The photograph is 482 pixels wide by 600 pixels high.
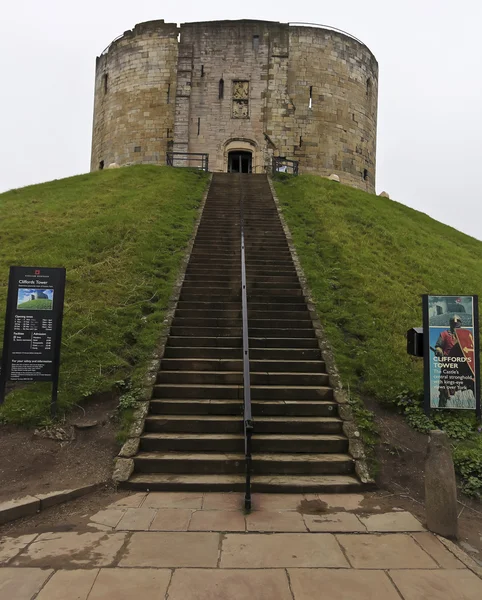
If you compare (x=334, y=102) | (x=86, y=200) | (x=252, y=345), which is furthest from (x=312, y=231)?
(x=334, y=102)

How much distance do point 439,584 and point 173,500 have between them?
2504 millimetres

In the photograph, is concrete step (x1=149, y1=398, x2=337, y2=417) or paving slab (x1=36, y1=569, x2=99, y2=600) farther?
concrete step (x1=149, y1=398, x2=337, y2=417)

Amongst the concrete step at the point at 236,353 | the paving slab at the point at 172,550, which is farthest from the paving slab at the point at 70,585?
the concrete step at the point at 236,353

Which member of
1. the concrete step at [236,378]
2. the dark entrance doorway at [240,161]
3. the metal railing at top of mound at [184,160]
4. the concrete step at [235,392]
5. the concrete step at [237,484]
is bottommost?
the concrete step at [237,484]

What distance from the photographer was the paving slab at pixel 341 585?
3.05m

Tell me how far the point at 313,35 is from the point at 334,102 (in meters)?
3.81

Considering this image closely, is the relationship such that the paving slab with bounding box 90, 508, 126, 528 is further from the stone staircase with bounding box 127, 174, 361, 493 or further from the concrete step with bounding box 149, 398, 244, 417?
the concrete step with bounding box 149, 398, 244, 417

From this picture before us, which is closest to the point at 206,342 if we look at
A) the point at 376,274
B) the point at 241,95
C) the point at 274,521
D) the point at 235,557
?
the point at 274,521

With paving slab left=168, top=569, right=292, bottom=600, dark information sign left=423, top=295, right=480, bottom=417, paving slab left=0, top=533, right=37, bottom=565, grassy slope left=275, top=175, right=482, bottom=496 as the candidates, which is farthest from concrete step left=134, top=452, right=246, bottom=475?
dark information sign left=423, top=295, right=480, bottom=417

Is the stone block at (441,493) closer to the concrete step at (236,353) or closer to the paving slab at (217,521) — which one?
the paving slab at (217,521)

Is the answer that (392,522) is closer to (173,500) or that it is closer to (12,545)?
(173,500)

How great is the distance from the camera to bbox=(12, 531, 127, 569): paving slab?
3.38m

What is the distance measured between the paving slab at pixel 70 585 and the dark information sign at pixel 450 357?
15.0 feet

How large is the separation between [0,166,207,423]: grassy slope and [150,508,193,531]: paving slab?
2.48 meters
